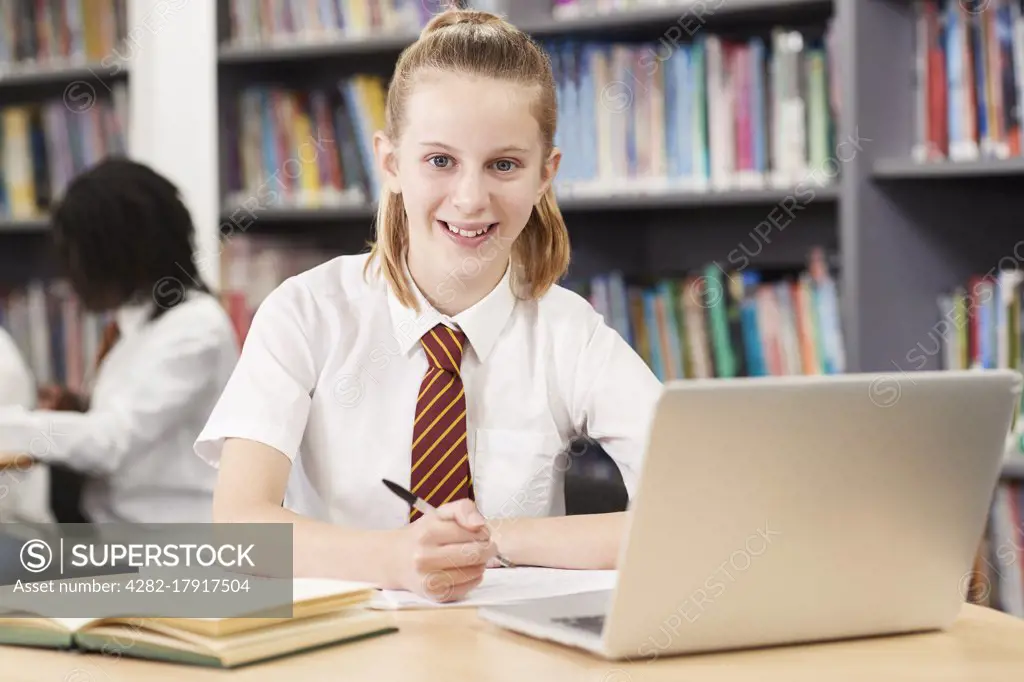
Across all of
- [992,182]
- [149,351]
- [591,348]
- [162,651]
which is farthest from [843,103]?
[162,651]

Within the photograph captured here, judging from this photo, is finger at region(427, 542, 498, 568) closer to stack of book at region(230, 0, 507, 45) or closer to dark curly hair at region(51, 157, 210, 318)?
dark curly hair at region(51, 157, 210, 318)

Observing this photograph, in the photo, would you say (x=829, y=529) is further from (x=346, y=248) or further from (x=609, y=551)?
(x=346, y=248)

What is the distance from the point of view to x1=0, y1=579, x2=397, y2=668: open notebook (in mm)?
995

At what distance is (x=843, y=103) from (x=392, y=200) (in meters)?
1.13

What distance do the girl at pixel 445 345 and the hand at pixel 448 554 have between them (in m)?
0.30

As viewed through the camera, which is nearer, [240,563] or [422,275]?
[240,563]

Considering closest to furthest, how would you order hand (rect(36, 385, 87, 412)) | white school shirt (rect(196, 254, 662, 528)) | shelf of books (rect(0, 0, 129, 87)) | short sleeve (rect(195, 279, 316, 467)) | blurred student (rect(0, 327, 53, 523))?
1. short sleeve (rect(195, 279, 316, 467))
2. white school shirt (rect(196, 254, 662, 528))
3. blurred student (rect(0, 327, 53, 523))
4. hand (rect(36, 385, 87, 412))
5. shelf of books (rect(0, 0, 129, 87))

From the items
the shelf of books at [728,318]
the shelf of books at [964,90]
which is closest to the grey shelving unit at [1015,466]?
the shelf of books at [728,318]

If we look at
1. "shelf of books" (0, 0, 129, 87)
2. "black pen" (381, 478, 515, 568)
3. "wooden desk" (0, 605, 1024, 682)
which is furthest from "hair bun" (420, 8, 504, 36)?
"shelf of books" (0, 0, 129, 87)

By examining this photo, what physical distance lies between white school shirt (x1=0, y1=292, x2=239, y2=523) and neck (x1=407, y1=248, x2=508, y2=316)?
1.04 metres

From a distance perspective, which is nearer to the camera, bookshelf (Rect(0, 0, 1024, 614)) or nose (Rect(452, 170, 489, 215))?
nose (Rect(452, 170, 489, 215))

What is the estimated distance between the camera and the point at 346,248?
3.60m

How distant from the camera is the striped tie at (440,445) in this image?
157 centimetres

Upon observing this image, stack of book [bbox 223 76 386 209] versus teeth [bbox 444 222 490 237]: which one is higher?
stack of book [bbox 223 76 386 209]
